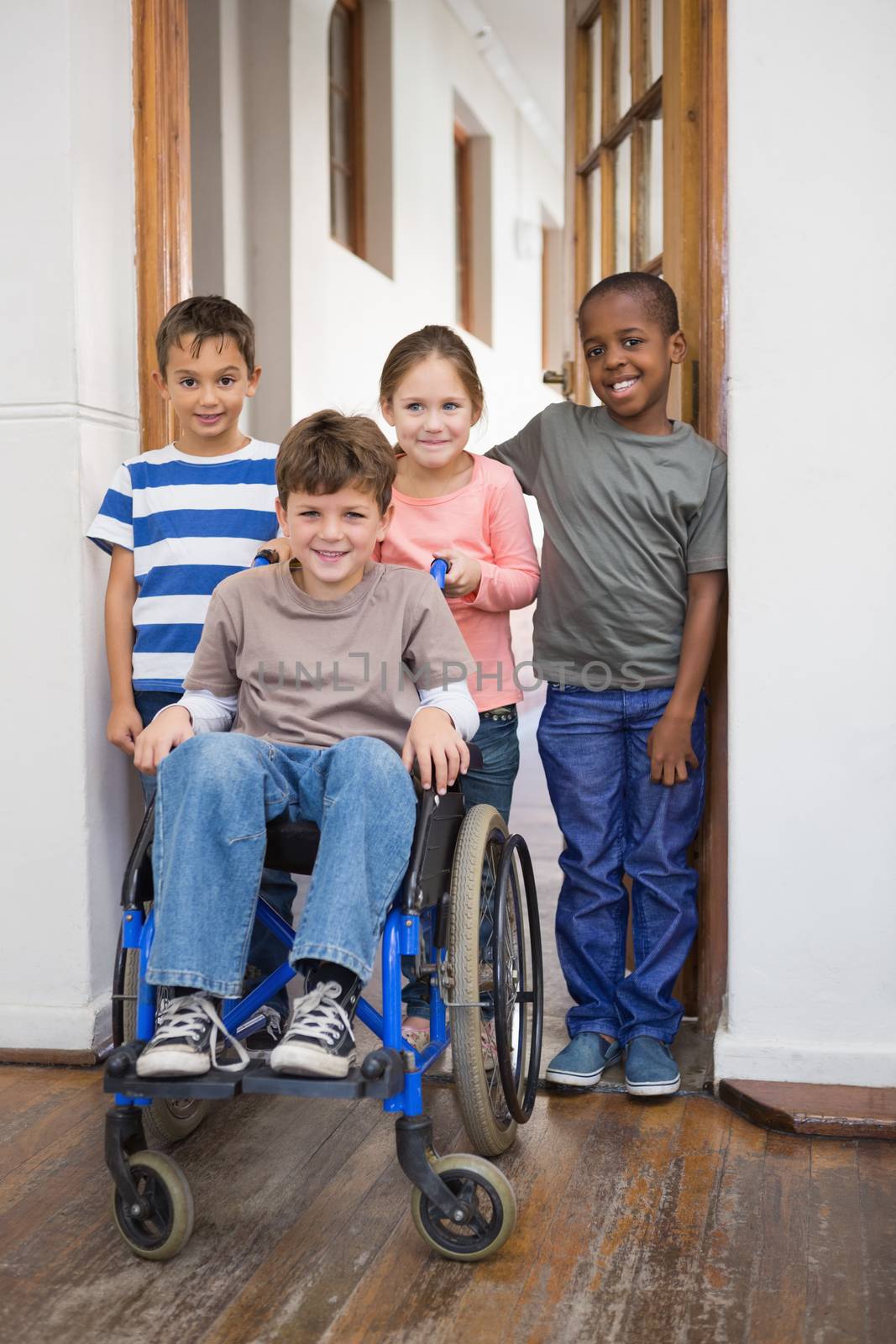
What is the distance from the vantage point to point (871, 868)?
6.19 ft

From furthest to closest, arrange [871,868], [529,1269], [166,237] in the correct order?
[166,237] → [871,868] → [529,1269]

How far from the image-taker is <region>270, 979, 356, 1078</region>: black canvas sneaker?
4.46ft

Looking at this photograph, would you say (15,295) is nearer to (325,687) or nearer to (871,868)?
(325,687)

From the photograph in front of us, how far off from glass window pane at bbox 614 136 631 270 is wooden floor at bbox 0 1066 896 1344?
167cm

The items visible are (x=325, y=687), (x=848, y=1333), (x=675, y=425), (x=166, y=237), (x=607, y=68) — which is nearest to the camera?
(x=848, y=1333)

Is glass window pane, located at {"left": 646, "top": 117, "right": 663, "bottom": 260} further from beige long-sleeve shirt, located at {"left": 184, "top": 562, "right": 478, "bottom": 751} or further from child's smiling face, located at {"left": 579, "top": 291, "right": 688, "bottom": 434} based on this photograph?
beige long-sleeve shirt, located at {"left": 184, "top": 562, "right": 478, "bottom": 751}

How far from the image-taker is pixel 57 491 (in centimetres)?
206

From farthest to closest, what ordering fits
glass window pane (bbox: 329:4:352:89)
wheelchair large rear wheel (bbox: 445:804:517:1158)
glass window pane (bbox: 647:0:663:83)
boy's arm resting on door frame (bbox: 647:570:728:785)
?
1. glass window pane (bbox: 329:4:352:89)
2. glass window pane (bbox: 647:0:663:83)
3. boy's arm resting on door frame (bbox: 647:570:728:785)
4. wheelchair large rear wheel (bbox: 445:804:517:1158)

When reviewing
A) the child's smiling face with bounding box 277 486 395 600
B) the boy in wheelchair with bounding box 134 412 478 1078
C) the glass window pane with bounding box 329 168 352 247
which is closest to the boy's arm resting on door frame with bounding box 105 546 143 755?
the boy in wheelchair with bounding box 134 412 478 1078

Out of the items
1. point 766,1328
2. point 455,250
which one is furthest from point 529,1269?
point 455,250

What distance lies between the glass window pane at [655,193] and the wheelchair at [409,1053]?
1297 millimetres

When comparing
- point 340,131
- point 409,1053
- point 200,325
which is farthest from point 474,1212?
point 340,131

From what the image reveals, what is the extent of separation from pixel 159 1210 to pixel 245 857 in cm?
41

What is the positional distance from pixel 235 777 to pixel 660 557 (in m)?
0.81
